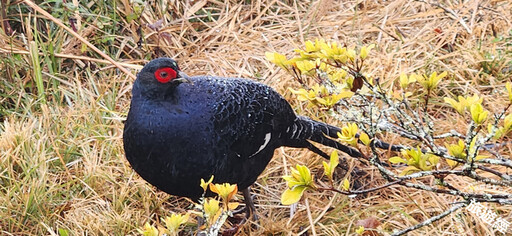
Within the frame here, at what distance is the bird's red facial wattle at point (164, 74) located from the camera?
10.3ft

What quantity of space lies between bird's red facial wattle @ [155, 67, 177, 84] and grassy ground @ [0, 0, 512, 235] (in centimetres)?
90

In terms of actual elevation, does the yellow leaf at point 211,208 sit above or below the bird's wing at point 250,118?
above

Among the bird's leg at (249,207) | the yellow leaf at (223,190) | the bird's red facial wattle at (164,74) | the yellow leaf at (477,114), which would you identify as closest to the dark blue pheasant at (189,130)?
the bird's red facial wattle at (164,74)

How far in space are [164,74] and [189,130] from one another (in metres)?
0.29

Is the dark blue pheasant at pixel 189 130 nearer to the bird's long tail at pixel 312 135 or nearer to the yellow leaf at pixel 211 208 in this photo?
the bird's long tail at pixel 312 135

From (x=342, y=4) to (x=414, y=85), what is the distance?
1333 millimetres

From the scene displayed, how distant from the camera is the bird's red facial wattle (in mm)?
3146

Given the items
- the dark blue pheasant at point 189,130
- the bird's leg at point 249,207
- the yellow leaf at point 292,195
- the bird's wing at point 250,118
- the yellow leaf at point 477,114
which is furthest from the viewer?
the bird's leg at point 249,207

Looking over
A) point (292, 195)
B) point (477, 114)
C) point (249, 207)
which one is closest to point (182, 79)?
point (249, 207)

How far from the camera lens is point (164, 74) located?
3154mm

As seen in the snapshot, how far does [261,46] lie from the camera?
5.21 meters

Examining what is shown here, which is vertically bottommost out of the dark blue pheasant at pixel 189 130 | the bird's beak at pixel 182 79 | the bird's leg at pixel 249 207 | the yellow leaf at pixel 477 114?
the bird's leg at pixel 249 207

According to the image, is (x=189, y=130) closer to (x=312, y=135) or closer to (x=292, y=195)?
(x=312, y=135)

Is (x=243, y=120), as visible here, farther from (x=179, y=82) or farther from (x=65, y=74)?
(x=65, y=74)
